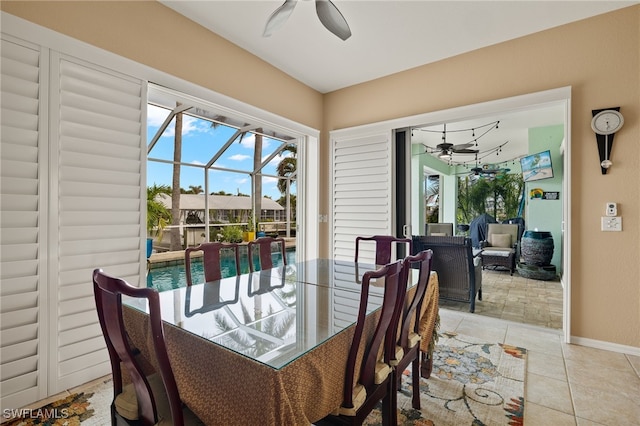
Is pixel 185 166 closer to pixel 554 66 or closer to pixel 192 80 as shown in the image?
pixel 192 80

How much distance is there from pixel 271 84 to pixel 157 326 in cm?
315

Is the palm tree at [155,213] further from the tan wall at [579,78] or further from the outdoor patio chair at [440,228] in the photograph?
the outdoor patio chair at [440,228]

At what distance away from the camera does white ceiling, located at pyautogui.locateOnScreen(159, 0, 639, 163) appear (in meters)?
2.53

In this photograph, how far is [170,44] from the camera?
2.58m

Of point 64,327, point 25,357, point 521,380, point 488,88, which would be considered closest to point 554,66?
point 488,88

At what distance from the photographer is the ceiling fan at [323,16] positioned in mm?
1955

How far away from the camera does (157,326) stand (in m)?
0.97

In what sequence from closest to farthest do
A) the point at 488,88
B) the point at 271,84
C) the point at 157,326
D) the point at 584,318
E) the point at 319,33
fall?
the point at 157,326
the point at 584,318
the point at 319,33
the point at 488,88
the point at 271,84

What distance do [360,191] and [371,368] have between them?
286 cm

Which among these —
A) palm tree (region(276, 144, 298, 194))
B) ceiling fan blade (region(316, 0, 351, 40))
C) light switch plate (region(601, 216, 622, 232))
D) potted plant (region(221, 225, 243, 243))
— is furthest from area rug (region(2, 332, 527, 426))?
palm tree (region(276, 144, 298, 194))

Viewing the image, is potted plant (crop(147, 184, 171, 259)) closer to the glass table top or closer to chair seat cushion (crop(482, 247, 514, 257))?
the glass table top

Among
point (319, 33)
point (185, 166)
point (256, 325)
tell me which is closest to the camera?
point (256, 325)

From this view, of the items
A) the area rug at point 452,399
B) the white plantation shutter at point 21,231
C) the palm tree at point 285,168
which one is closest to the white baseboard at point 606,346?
the area rug at point 452,399

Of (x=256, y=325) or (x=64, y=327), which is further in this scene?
(x=64, y=327)
